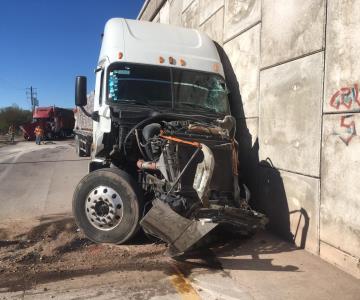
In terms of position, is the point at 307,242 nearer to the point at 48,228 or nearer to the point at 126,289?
the point at 126,289

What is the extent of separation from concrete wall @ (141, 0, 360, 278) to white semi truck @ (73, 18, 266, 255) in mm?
616

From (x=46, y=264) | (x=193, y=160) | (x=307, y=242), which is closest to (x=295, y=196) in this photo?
(x=307, y=242)

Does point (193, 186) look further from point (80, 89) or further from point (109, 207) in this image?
point (80, 89)

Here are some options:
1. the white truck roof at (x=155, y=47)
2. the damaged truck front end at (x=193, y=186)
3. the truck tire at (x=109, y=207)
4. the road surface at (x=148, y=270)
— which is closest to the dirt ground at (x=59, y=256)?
the road surface at (x=148, y=270)

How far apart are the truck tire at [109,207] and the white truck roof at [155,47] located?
2182mm

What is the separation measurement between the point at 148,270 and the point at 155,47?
393 centimetres

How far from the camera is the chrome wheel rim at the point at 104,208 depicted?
5.65 meters

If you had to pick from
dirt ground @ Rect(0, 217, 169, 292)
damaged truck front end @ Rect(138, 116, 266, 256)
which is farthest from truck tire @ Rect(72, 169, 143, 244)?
damaged truck front end @ Rect(138, 116, 266, 256)

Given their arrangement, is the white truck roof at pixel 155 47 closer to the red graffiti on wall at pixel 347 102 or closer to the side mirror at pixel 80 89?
the side mirror at pixel 80 89

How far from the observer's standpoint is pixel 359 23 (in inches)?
177

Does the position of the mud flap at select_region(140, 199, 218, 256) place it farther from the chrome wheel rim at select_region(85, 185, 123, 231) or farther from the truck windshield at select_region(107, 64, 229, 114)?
the truck windshield at select_region(107, 64, 229, 114)

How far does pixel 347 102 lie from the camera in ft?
15.3

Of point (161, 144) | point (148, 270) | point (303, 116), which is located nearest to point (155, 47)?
point (161, 144)

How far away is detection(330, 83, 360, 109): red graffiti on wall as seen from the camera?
179 inches
